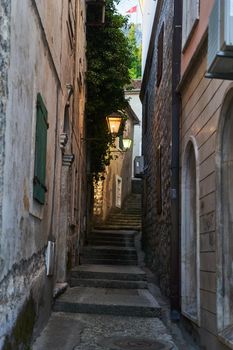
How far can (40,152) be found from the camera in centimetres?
579

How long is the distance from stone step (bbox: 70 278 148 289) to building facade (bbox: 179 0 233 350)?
299 cm

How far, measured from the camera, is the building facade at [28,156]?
4.02 meters

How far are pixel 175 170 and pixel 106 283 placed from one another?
3.24 m

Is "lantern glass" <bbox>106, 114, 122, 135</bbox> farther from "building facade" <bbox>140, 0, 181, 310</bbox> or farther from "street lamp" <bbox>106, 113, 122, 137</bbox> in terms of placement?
"building facade" <bbox>140, 0, 181, 310</bbox>

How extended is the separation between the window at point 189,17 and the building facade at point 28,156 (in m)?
1.78

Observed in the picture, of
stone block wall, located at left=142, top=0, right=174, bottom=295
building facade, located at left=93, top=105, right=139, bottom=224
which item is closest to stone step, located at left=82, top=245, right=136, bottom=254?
stone block wall, located at left=142, top=0, right=174, bottom=295

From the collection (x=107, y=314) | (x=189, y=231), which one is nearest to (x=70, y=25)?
(x=189, y=231)

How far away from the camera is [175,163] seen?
830cm

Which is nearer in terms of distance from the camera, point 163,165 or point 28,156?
point 28,156

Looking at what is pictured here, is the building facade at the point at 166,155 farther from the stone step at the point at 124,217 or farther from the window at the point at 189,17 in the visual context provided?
the stone step at the point at 124,217

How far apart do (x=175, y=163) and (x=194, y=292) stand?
1.94 m

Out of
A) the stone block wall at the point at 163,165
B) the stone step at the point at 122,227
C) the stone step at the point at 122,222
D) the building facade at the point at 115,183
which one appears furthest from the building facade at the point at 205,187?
the stone step at the point at 122,222

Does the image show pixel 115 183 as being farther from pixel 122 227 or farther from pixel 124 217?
pixel 122 227

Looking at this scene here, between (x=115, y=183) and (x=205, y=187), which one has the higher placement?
(x=115, y=183)
